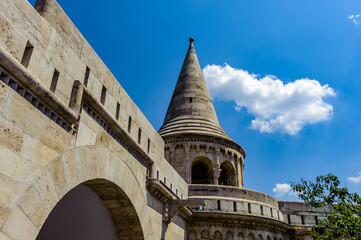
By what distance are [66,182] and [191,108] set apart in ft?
43.4

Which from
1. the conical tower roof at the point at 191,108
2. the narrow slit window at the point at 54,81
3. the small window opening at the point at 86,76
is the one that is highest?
the conical tower roof at the point at 191,108

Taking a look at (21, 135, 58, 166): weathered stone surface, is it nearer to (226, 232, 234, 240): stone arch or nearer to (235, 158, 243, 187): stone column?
(226, 232, 234, 240): stone arch

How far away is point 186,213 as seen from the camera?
31.1 ft

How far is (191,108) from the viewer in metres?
17.0

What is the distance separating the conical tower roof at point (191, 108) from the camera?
15578 millimetres

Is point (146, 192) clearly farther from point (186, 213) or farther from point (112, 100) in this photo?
point (186, 213)

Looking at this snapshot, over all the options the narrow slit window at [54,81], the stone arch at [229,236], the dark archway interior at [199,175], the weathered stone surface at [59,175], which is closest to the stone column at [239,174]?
the dark archway interior at [199,175]

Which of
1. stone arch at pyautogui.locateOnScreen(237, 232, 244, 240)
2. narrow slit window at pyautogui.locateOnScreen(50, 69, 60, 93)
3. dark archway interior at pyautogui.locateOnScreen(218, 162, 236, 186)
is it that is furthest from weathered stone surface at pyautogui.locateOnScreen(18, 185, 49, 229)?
dark archway interior at pyautogui.locateOnScreen(218, 162, 236, 186)

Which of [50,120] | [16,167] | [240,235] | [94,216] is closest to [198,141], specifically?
[240,235]

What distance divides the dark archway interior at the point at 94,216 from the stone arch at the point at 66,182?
0.57ft

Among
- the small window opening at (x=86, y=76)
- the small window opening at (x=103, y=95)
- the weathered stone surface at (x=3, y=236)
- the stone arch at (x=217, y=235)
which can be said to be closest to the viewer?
the weathered stone surface at (x=3, y=236)

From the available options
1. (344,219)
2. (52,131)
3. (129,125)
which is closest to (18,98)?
(52,131)

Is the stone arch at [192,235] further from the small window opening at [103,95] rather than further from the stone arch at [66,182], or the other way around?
the small window opening at [103,95]

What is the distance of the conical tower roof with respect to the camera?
15578 mm
